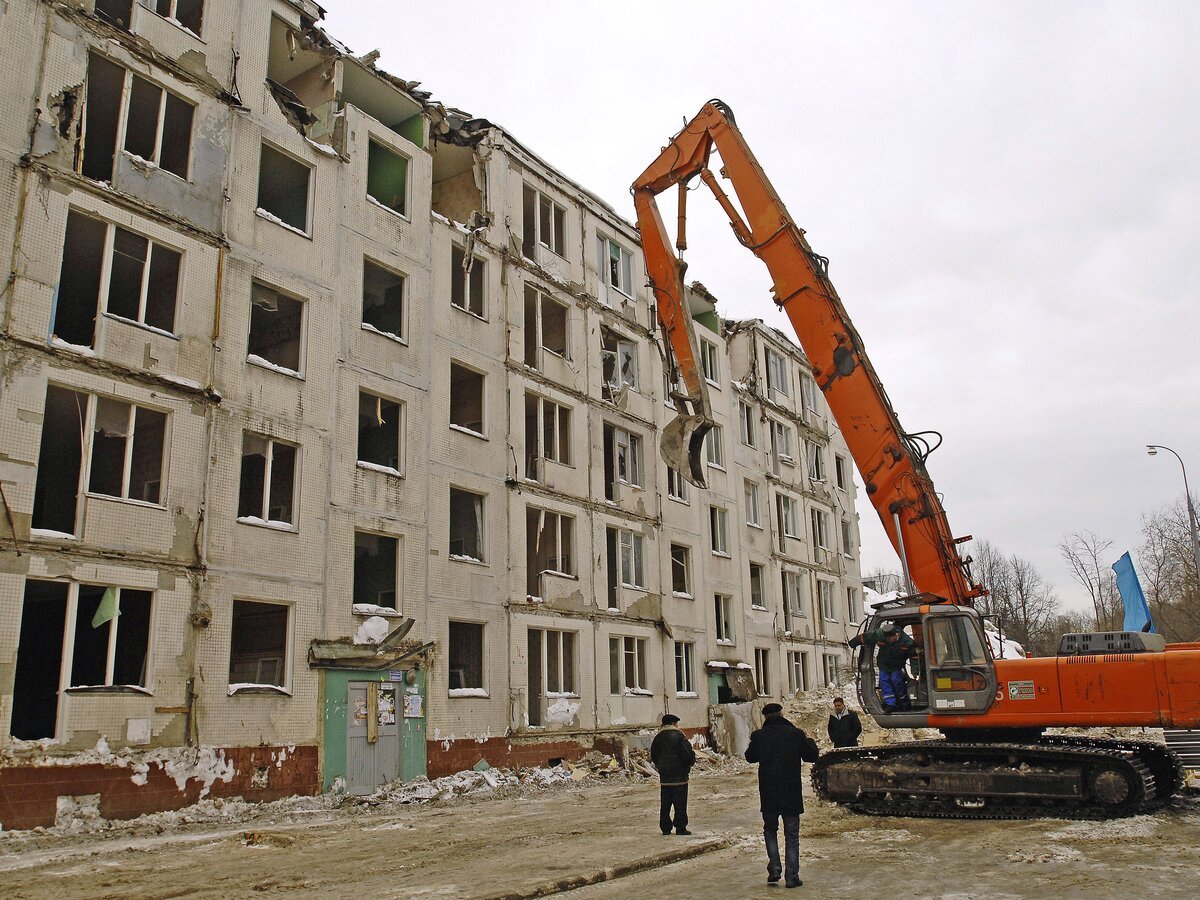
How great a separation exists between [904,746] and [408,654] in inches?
412

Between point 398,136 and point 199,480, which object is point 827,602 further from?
point 199,480

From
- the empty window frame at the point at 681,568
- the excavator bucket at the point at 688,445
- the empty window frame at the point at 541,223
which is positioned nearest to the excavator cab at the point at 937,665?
the excavator bucket at the point at 688,445

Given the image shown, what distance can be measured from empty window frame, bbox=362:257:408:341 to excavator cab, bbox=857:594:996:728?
1324cm

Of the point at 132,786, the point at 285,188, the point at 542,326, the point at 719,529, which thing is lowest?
the point at 132,786

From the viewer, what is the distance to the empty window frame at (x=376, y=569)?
2119cm

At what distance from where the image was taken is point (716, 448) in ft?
116

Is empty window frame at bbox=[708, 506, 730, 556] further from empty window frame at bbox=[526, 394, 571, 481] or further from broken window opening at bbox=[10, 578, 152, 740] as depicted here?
broken window opening at bbox=[10, 578, 152, 740]

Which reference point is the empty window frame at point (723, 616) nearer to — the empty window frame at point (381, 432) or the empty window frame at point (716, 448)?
the empty window frame at point (716, 448)

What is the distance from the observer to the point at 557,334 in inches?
1129

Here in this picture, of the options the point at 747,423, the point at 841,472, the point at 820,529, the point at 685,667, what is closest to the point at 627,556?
the point at 685,667

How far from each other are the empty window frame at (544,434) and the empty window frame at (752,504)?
37.6 feet

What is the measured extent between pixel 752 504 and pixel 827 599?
7012 mm

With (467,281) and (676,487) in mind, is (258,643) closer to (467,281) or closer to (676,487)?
(467,281)

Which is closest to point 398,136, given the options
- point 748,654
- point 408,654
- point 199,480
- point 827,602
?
point 199,480
